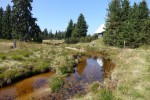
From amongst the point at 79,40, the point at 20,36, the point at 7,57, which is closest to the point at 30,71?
the point at 7,57

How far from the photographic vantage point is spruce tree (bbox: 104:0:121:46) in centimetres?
6738

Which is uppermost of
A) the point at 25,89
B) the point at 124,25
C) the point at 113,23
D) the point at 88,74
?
the point at 113,23

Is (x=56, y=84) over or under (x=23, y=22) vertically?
under

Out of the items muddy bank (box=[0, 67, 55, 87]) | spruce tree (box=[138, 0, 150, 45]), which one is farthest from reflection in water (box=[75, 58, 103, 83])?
spruce tree (box=[138, 0, 150, 45])

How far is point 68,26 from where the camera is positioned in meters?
114

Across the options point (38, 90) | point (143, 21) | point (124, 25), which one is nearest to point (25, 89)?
point (38, 90)

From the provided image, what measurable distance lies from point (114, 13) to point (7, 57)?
4223 centimetres

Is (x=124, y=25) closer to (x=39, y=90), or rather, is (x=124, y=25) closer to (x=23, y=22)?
(x=23, y=22)

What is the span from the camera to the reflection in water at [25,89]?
19.9 meters

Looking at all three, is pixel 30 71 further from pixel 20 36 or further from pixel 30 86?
pixel 20 36

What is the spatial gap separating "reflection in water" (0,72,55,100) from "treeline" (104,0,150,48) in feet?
113

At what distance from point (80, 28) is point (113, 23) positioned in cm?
3040

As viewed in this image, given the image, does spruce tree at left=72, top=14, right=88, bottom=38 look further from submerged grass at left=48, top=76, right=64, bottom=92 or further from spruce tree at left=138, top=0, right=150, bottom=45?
submerged grass at left=48, top=76, right=64, bottom=92

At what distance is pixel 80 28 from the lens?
98125 millimetres
